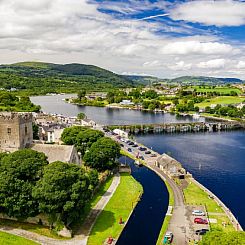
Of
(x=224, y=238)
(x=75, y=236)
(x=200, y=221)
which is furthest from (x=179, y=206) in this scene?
(x=224, y=238)

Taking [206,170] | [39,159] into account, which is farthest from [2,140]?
[206,170]

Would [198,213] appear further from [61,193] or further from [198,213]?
[61,193]

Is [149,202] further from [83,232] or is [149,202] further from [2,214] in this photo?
[2,214]

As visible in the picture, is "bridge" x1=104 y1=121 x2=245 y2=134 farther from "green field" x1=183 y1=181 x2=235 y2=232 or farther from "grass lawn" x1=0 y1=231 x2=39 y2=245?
"grass lawn" x1=0 y1=231 x2=39 y2=245

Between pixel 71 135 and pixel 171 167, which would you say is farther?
pixel 71 135

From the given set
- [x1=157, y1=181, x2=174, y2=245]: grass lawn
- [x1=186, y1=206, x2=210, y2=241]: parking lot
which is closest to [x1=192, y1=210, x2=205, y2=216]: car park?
[x1=186, y1=206, x2=210, y2=241]: parking lot
